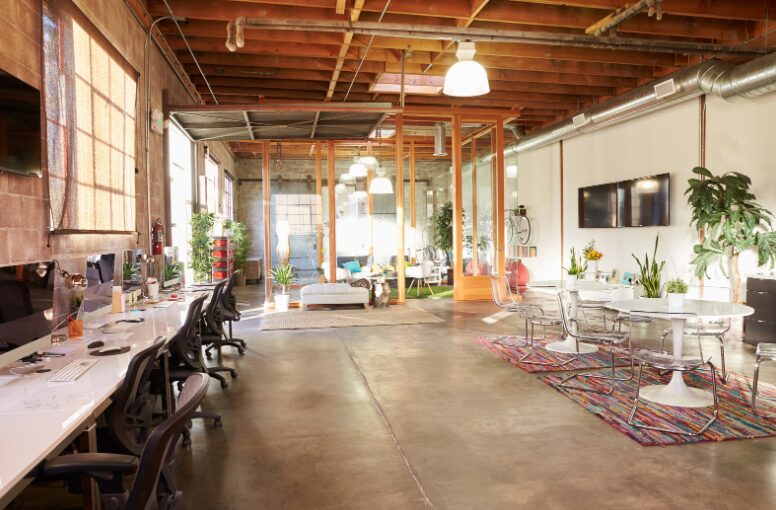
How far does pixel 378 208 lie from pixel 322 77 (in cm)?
855

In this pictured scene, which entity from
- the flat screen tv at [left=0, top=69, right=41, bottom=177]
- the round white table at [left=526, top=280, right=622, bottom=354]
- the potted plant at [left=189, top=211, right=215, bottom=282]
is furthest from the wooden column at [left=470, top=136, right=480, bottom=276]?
the flat screen tv at [left=0, top=69, right=41, bottom=177]

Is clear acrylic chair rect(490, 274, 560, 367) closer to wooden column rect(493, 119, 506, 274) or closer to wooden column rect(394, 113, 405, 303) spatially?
wooden column rect(394, 113, 405, 303)

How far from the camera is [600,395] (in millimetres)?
4555

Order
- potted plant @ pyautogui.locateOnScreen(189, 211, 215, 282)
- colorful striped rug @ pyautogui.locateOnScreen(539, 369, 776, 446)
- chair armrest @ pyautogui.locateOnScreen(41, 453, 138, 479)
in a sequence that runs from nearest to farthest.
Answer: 1. chair armrest @ pyautogui.locateOnScreen(41, 453, 138, 479)
2. colorful striped rug @ pyautogui.locateOnScreen(539, 369, 776, 446)
3. potted plant @ pyautogui.locateOnScreen(189, 211, 215, 282)

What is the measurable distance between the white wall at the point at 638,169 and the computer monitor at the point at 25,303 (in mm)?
7594

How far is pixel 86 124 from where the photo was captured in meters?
4.42

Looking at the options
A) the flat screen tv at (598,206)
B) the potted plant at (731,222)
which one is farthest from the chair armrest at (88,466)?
the flat screen tv at (598,206)

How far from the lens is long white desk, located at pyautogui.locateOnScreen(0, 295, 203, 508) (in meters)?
Result: 1.73

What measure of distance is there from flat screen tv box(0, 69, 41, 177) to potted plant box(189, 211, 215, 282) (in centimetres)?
519

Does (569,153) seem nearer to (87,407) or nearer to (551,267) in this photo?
(551,267)

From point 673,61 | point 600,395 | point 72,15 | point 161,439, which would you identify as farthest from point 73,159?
point 673,61

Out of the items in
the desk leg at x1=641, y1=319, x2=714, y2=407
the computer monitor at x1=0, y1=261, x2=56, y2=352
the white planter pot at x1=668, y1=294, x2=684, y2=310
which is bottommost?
the desk leg at x1=641, y1=319, x2=714, y2=407

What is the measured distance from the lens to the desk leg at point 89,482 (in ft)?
7.17

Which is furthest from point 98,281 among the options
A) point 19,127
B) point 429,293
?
point 429,293
